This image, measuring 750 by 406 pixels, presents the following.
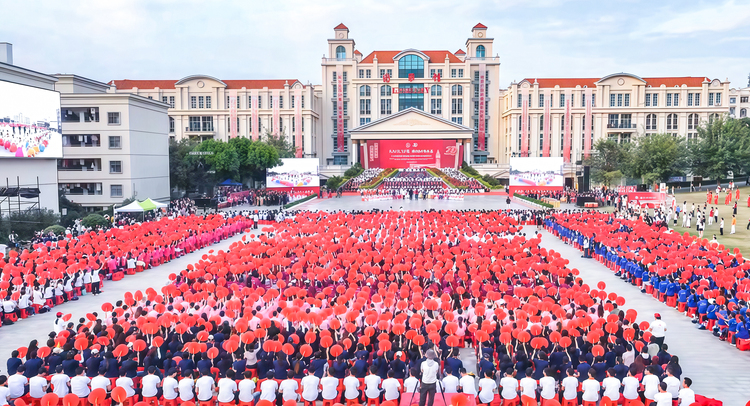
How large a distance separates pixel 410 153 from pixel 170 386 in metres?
60.4

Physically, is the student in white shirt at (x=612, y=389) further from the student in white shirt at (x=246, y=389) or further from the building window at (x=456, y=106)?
the building window at (x=456, y=106)

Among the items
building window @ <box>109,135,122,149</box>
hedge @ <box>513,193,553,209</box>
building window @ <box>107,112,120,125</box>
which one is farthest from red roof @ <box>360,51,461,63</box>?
building window @ <box>109,135,122,149</box>

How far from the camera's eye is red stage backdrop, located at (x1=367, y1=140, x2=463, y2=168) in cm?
6744

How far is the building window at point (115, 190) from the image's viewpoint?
37.5 meters

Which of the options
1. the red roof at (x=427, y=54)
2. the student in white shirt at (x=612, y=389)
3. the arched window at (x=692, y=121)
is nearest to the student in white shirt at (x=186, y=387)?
the student in white shirt at (x=612, y=389)

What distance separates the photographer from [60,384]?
8289 mm

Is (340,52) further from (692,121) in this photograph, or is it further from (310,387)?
(310,387)

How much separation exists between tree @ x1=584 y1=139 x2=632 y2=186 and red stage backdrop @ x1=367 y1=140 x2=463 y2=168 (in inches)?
649

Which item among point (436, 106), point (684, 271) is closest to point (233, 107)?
point (436, 106)

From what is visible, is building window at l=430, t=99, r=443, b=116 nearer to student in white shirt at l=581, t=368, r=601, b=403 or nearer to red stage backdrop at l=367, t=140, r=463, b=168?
red stage backdrop at l=367, t=140, r=463, b=168

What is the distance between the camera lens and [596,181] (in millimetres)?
54188

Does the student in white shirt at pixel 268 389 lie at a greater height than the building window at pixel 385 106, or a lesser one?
lesser

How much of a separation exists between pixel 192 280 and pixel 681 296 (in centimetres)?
1249

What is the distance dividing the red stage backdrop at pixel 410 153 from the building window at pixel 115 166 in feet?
115
